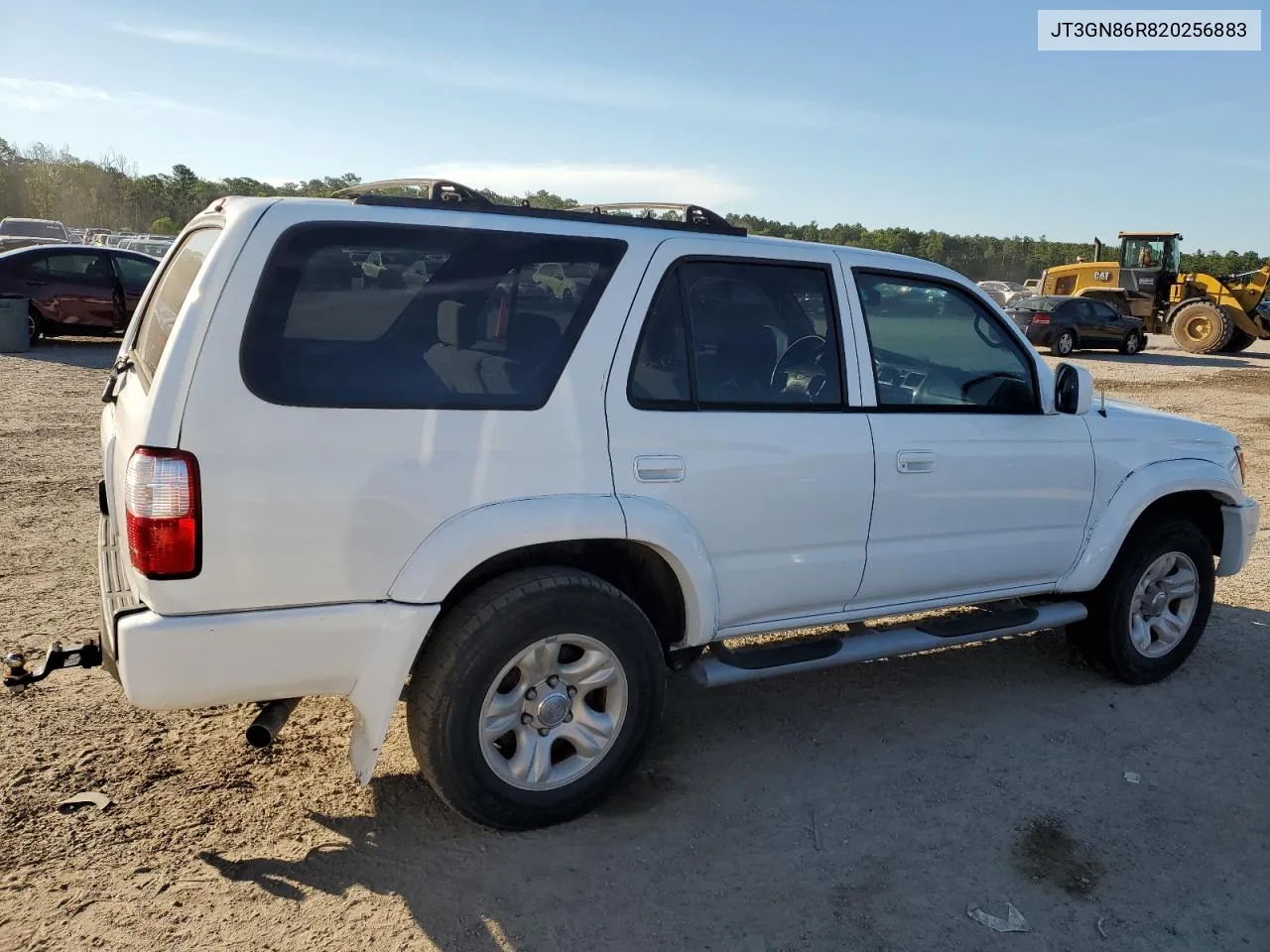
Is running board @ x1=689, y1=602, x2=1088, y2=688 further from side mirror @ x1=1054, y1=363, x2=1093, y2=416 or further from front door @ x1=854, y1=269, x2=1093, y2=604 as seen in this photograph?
side mirror @ x1=1054, y1=363, x2=1093, y2=416

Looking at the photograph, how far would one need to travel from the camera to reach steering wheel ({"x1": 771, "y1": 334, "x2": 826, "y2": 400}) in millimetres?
3756

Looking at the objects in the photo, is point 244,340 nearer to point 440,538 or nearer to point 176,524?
point 176,524

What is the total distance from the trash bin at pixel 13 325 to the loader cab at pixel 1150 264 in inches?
1029

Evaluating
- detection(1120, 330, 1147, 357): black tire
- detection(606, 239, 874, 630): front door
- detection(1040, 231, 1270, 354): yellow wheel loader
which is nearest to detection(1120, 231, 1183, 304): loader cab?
detection(1040, 231, 1270, 354): yellow wheel loader

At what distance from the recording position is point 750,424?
357 cm

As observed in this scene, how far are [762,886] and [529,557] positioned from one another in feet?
4.20

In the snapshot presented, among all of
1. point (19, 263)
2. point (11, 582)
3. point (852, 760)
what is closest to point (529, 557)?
point (852, 760)

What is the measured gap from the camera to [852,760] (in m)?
4.03

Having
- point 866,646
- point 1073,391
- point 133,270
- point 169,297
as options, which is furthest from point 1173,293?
point 169,297

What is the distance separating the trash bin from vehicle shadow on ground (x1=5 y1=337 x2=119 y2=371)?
17 cm

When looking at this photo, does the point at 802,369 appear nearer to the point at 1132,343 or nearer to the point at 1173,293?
the point at 1132,343

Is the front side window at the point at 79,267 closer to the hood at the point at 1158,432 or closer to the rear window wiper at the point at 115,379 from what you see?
the rear window wiper at the point at 115,379

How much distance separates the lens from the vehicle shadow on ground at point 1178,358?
2408 centimetres

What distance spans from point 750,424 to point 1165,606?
2699 millimetres
